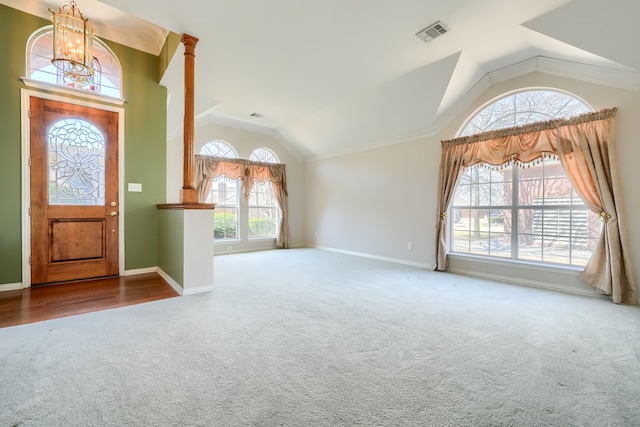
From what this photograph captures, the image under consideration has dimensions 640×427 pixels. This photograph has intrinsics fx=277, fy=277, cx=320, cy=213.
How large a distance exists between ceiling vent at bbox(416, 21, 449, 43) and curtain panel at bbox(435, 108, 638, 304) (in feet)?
5.56

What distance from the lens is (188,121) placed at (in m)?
3.23

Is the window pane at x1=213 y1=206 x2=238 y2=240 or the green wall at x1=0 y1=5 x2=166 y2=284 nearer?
the green wall at x1=0 y1=5 x2=166 y2=284

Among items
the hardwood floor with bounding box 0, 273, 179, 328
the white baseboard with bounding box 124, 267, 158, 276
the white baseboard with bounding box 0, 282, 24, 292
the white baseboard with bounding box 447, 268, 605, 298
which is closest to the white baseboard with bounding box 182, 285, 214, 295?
the hardwood floor with bounding box 0, 273, 179, 328

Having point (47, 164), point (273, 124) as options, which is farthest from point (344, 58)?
point (47, 164)

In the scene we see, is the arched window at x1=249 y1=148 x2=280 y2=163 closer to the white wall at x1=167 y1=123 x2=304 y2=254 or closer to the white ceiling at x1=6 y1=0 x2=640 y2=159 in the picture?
the white wall at x1=167 y1=123 x2=304 y2=254

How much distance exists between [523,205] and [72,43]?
19.6ft

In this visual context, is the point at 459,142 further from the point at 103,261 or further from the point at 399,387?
the point at 103,261

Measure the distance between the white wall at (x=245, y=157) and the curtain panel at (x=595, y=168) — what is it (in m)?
4.83

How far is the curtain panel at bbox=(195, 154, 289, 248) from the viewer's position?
5801mm

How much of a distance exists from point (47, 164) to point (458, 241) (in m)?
5.98

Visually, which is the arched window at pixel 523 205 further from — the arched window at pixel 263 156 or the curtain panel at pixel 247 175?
the arched window at pixel 263 156

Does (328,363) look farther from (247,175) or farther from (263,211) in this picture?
(263,211)

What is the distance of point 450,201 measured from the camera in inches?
177

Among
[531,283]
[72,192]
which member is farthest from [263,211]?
[531,283]
